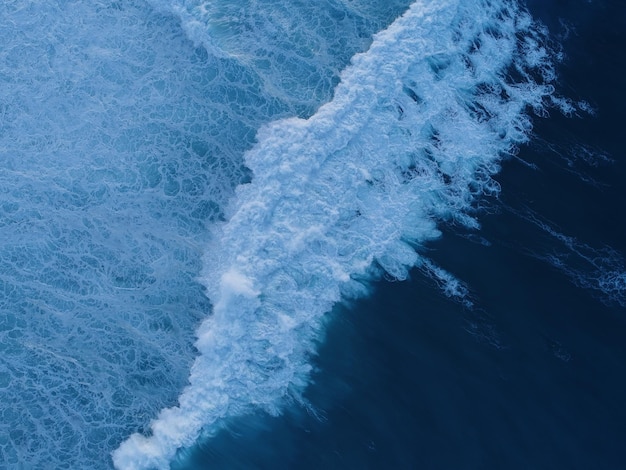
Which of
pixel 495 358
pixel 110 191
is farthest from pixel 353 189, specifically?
pixel 110 191

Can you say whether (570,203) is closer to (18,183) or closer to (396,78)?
(396,78)

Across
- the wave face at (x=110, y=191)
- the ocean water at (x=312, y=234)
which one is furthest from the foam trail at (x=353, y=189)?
the wave face at (x=110, y=191)

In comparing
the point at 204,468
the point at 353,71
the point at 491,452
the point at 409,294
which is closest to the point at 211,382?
the point at 204,468

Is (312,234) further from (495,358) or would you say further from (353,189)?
(495,358)

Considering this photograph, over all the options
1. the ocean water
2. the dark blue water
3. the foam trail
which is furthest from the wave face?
the dark blue water

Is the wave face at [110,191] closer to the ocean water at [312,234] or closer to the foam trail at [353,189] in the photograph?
the ocean water at [312,234]

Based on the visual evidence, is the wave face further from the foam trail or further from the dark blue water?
the dark blue water
